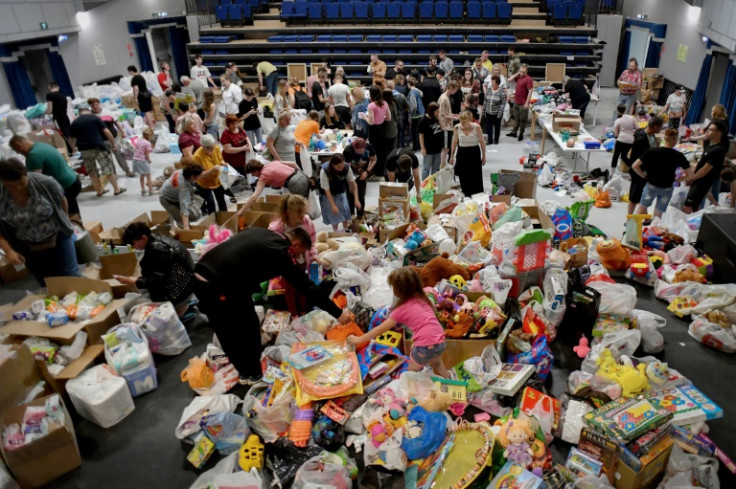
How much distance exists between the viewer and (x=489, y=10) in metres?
14.7

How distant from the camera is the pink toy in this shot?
383 cm

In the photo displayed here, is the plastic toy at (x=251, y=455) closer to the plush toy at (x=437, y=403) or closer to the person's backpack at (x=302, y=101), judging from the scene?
the plush toy at (x=437, y=403)

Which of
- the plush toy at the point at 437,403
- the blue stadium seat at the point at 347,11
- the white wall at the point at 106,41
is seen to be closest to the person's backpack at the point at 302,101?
the white wall at the point at 106,41

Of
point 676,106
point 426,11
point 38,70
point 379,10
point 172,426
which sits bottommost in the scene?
point 172,426

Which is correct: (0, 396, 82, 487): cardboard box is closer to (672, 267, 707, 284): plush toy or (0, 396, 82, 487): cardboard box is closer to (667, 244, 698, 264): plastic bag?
(672, 267, 707, 284): plush toy

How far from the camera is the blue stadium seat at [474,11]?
14758 mm

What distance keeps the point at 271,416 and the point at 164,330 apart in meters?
1.35

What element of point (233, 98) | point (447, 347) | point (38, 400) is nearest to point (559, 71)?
point (233, 98)

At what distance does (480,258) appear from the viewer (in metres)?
4.70

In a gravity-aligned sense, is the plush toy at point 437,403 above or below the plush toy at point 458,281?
below

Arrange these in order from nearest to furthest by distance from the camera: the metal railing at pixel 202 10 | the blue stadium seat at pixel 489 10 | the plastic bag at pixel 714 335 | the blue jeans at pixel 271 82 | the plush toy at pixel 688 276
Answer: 1. the plastic bag at pixel 714 335
2. the plush toy at pixel 688 276
3. the blue jeans at pixel 271 82
4. the blue stadium seat at pixel 489 10
5. the metal railing at pixel 202 10

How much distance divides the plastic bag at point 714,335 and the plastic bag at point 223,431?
142 inches

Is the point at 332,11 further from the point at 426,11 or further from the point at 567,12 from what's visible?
the point at 567,12

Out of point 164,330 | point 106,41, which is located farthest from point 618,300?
point 106,41
